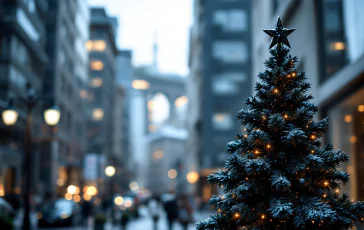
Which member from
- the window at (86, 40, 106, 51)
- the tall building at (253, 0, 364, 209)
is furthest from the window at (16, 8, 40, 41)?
the window at (86, 40, 106, 51)

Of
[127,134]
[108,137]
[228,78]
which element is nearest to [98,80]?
[108,137]

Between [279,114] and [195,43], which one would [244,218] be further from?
[195,43]

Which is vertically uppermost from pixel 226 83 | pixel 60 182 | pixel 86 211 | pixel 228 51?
pixel 228 51

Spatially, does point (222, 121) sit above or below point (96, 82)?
below

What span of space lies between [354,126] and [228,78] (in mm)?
57783

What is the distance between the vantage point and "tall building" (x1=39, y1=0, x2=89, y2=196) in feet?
204

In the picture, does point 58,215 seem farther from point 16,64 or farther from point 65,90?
point 65,90

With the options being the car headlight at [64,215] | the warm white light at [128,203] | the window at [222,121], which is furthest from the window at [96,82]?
the car headlight at [64,215]

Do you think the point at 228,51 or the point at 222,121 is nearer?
the point at 222,121

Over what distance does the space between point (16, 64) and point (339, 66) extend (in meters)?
35.0

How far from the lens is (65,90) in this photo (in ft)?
227

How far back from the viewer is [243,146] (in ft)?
26.7

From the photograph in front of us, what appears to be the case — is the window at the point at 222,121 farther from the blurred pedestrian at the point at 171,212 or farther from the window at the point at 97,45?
the blurred pedestrian at the point at 171,212

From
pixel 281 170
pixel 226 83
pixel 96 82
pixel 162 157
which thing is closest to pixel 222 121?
pixel 226 83
